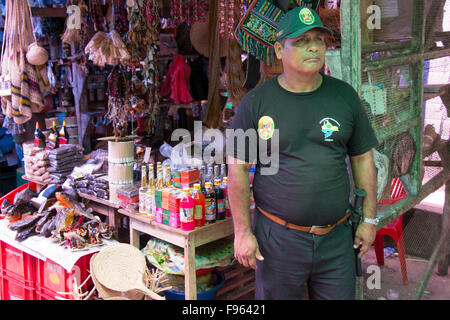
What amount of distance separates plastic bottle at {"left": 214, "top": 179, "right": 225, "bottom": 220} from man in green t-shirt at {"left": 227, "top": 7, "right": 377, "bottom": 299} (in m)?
0.89

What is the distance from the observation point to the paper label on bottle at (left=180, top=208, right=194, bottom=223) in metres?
3.16

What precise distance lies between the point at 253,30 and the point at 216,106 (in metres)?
2.93

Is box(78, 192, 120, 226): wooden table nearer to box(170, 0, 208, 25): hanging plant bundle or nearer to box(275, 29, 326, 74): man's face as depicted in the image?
box(275, 29, 326, 74): man's face

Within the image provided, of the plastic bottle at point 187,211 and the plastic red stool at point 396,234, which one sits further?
the plastic red stool at point 396,234

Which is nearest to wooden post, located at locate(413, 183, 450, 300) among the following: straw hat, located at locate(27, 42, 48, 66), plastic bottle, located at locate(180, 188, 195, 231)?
plastic bottle, located at locate(180, 188, 195, 231)

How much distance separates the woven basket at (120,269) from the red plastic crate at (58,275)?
1.12 feet

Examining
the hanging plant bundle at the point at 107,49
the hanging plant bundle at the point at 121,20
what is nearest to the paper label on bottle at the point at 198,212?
the hanging plant bundle at the point at 107,49

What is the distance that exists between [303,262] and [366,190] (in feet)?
1.85

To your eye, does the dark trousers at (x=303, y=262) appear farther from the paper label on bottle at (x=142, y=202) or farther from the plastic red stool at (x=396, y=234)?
the plastic red stool at (x=396, y=234)

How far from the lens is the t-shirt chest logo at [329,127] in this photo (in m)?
2.32

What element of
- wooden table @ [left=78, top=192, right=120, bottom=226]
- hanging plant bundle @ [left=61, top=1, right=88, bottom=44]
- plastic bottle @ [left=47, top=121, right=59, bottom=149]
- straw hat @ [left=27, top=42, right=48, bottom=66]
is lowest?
wooden table @ [left=78, top=192, right=120, bottom=226]

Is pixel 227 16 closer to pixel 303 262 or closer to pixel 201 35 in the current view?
pixel 201 35

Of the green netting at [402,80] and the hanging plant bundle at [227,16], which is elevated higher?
the hanging plant bundle at [227,16]

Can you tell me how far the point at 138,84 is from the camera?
5266 mm
